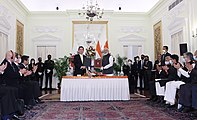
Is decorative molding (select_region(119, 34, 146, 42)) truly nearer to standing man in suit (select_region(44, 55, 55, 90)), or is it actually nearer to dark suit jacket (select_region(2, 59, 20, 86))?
standing man in suit (select_region(44, 55, 55, 90))

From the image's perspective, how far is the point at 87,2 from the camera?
11.3 meters

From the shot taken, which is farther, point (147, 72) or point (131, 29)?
point (131, 29)

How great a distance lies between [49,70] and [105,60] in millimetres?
4354

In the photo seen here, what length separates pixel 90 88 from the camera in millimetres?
6410

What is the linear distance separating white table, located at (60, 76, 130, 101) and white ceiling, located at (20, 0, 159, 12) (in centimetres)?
589

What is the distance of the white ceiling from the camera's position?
11.2m

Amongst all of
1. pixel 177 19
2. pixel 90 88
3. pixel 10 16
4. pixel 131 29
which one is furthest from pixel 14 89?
pixel 131 29

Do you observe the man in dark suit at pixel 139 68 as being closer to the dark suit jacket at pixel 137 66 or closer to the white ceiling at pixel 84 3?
the dark suit jacket at pixel 137 66

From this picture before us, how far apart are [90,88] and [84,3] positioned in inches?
239

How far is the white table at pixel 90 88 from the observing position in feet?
20.8

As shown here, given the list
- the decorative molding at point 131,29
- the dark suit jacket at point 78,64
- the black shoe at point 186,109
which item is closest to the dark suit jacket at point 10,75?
the dark suit jacket at point 78,64

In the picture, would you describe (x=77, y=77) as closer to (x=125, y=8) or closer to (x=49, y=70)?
(x=49, y=70)

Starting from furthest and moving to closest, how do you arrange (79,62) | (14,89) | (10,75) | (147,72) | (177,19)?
(147,72) < (177,19) < (79,62) < (10,75) < (14,89)

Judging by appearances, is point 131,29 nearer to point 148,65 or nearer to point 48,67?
point 148,65
